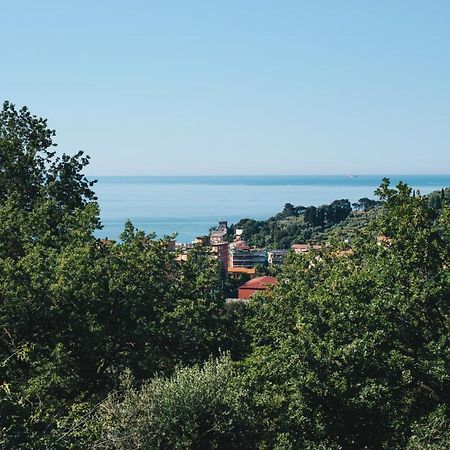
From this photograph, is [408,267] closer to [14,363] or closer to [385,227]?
[385,227]

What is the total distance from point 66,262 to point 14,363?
253 centimetres

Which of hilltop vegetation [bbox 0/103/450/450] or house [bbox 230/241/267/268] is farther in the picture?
house [bbox 230/241/267/268]

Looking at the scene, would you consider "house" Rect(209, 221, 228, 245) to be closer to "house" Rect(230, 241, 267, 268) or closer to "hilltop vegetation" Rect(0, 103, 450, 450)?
"house" Rect(230, 241, 267, 268)

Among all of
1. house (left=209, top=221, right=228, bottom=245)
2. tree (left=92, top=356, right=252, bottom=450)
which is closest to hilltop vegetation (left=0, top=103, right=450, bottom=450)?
tree (left=92, top=356, right=252, bottom=450)

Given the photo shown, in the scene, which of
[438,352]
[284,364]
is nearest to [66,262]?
[284,364]

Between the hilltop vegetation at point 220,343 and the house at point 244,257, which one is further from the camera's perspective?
the house at point 244,257

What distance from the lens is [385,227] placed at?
16531 millimetres

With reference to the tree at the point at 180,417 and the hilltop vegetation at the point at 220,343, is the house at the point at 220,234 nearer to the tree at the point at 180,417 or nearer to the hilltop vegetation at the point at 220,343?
the hilltop vegetation at the point at 220,343

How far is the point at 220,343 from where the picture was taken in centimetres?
1827

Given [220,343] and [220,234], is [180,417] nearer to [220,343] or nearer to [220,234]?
[220,343]

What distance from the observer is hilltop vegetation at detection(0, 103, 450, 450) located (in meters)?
12.6

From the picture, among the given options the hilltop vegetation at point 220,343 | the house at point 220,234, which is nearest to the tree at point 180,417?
the hilltop vegetation at point 220,343

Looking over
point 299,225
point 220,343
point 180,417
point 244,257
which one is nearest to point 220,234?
point 299,225

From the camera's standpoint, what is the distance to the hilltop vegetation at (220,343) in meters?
12.6
